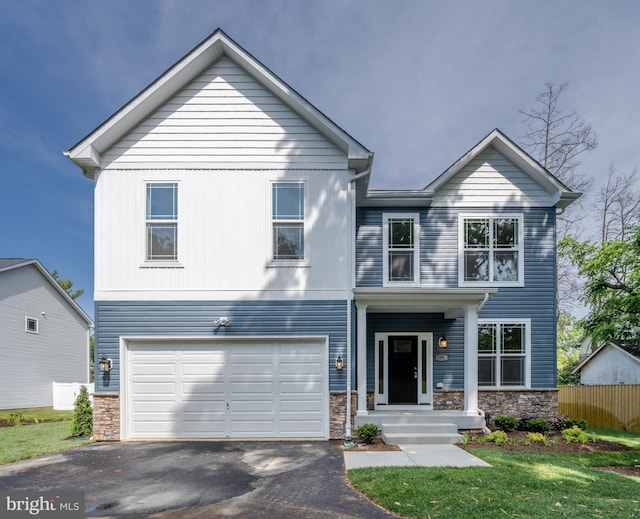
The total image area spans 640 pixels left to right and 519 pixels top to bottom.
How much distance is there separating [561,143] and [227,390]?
17.8m

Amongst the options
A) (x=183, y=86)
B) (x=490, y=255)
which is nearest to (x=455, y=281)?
(x=490, y=255)

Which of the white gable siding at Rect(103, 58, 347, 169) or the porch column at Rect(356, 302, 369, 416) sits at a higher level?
the white gable siding at Rect(103, 58, 347, 169)

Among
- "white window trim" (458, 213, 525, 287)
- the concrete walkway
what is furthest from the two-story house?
"white window trim" (458, 213, 525, 287)

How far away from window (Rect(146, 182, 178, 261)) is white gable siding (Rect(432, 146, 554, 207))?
6954mm

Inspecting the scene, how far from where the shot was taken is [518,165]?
1136 centimetres

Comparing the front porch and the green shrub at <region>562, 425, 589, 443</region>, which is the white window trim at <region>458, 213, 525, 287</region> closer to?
the front porch

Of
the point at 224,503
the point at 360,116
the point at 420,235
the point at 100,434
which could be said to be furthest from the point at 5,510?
the point at 360,116

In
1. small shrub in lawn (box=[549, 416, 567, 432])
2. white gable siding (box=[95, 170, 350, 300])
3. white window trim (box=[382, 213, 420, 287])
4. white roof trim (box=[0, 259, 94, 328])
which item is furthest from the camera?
white roof trim (box=[0, 259, 94, 328])

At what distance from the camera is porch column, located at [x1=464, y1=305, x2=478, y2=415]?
30.6 feet

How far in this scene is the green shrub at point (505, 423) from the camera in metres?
9.70

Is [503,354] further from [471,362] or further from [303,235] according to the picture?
[303,235]

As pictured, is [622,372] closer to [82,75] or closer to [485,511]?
[485,511]

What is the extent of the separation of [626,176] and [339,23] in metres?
15.3
